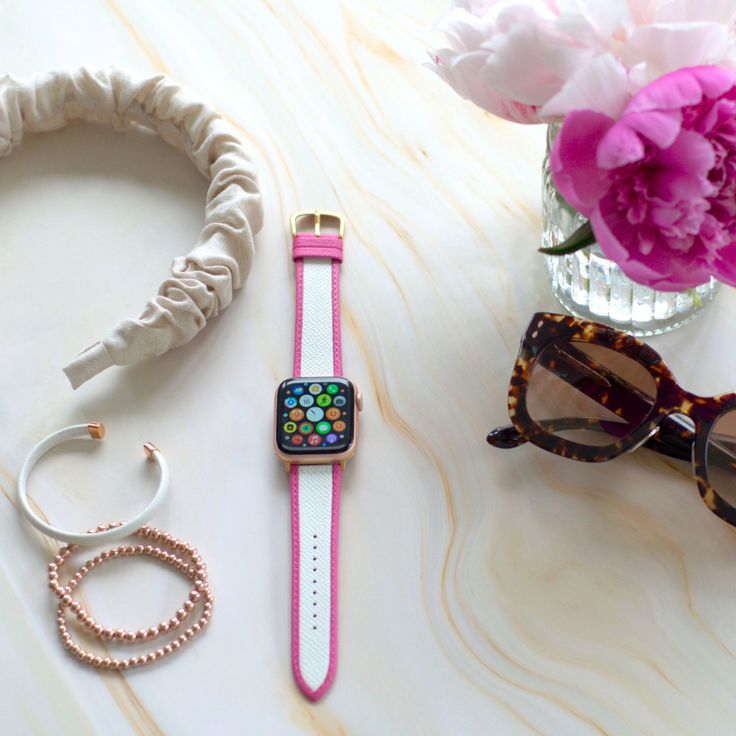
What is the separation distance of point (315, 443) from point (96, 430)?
0.13 metres

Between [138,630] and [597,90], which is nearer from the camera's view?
[597,90]

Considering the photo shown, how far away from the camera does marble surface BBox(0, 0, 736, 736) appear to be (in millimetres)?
485

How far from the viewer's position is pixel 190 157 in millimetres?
686

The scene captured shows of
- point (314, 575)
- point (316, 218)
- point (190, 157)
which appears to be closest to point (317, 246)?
point (316, 218)

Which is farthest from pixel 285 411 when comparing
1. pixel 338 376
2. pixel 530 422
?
pixel 530 422

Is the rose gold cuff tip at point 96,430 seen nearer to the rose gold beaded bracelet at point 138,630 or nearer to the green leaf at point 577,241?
the rose gold beaded bracelet at point 138,630

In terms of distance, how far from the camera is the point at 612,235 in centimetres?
41

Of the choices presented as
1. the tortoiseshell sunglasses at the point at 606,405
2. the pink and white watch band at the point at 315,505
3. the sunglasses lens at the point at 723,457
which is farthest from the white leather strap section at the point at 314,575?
the sunglasses lens at the point at 723,457

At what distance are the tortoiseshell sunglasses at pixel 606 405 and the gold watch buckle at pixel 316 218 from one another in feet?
0.58

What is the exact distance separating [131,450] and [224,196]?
18 cm

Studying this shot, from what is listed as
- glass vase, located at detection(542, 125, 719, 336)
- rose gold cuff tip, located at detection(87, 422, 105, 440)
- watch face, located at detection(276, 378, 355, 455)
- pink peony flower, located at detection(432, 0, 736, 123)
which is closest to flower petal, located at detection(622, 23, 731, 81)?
pink peony flower, located at detection(432, 0, 736, 123)

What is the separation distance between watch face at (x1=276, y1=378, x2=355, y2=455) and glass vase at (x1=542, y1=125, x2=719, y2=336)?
153 mm

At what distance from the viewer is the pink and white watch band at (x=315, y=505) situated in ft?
1.61

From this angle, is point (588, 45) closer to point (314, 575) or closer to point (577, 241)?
point (577, 241)
